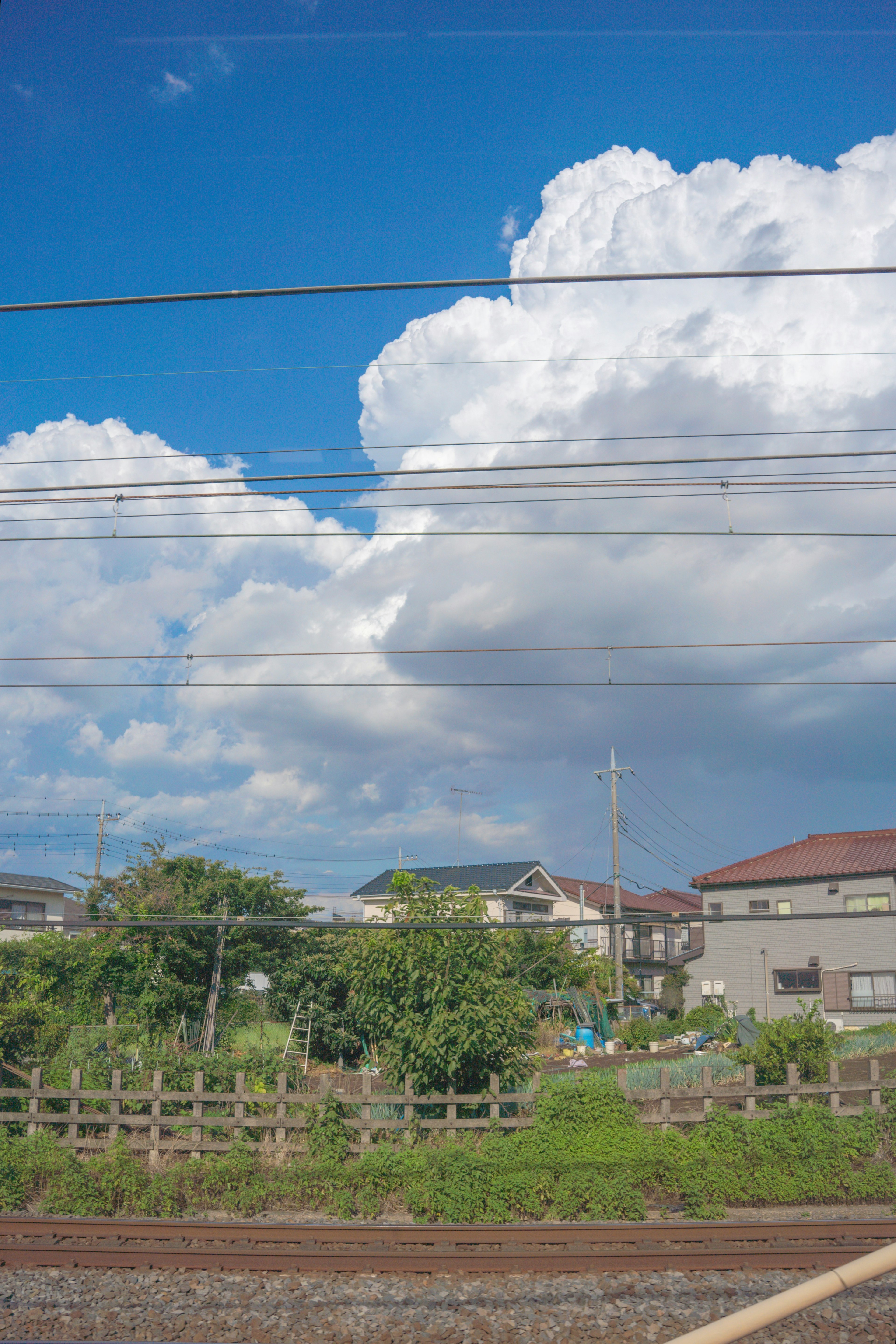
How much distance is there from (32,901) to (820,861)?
154 feet

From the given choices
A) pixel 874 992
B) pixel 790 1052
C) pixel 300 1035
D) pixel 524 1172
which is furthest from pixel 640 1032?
pixel 524 1172

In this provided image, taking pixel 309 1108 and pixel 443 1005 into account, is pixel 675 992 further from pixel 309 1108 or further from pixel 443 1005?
pixel 309 1108

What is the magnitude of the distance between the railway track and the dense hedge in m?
0.66

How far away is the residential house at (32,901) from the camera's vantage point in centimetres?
5306

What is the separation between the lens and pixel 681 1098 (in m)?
12.1

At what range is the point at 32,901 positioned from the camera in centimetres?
5597

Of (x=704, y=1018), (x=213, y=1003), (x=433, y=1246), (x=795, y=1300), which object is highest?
(x=795, y=1300)

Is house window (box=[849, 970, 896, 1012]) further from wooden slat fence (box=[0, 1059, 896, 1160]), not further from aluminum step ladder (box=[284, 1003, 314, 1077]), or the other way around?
wooden slat fence (box=[0, 1059, 896, 1160])

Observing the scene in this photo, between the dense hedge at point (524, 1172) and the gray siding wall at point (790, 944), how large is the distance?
23.9 meters

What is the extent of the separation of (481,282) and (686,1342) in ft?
19.7

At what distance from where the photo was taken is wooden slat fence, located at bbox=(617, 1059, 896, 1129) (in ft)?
38.2

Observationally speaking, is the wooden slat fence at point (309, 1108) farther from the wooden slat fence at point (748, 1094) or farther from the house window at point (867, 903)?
the house window at point (867, 903)

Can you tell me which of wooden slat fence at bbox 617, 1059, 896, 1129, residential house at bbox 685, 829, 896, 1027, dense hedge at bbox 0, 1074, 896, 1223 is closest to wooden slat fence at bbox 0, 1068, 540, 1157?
dense hedge at bbox 0, 1074, 896, 1223

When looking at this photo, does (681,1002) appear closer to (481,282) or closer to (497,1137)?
(497,1137)
